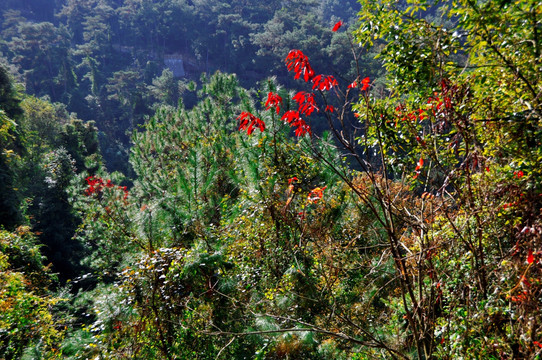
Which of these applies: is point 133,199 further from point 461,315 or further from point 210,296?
point 461,315

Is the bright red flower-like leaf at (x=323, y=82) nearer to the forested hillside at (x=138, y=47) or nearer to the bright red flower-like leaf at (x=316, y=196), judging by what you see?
the bright red flower-like leaf at (x=316, y=196)

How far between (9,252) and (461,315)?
7037 millimetres

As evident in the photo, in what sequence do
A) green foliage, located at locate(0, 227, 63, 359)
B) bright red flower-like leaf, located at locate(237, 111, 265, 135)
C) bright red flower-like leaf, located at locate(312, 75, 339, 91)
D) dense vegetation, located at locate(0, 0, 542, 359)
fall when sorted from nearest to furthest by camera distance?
dense vegetation, located at locate(0, 0, 542, 359) → bright red flower-like leaf, located at locate(312, 75, 339, 91) → bright red flower-like leaf, located at locate(237, 111, 265, 135) → green foliage, located at locate(0, 227, 63, 359)

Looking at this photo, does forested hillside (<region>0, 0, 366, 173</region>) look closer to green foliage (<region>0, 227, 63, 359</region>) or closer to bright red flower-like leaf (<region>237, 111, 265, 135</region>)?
green foliage (<region>0, 227, 63, 359</region>)

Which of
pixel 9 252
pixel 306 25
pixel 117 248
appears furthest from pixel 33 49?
pixel 117 248

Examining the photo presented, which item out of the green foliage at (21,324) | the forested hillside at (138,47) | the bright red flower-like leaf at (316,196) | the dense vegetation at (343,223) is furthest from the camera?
the forested hillside at (138,47)

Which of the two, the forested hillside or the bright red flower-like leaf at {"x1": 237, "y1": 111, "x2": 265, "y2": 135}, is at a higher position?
the forested hillside

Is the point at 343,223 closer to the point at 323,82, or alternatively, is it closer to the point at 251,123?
the point at 251,123

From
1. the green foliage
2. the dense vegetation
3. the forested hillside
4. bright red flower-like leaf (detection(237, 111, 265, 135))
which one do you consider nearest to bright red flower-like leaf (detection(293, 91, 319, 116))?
the dense vegetation

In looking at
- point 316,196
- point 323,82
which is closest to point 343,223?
point 316,196

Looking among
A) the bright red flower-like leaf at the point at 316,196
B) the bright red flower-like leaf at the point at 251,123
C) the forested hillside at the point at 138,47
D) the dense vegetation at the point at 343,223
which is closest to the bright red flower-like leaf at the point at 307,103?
the dense vegetation at the point at 343,223

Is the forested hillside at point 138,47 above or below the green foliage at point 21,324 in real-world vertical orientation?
above

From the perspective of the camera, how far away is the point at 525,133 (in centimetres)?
163

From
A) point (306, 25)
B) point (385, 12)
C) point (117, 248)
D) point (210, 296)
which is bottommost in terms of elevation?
point (210, 296)
